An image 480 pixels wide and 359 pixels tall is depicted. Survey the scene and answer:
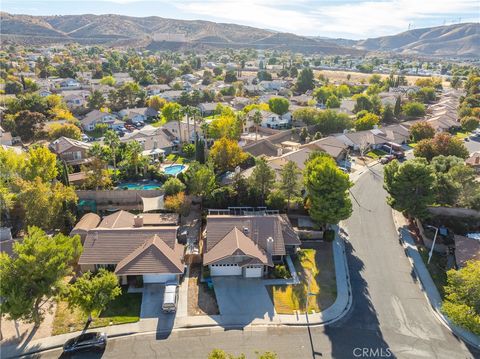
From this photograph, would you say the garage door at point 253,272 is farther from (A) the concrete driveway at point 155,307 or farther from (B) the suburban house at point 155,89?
(B) the suburban house at point 155,89

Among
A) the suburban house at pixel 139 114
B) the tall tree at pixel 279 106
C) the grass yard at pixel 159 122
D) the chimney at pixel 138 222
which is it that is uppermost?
the tall tree at pixel 279 106

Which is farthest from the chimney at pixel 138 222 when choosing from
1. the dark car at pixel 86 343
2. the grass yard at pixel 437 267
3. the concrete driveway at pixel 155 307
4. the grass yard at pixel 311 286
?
the grass yard at pixel 437 267

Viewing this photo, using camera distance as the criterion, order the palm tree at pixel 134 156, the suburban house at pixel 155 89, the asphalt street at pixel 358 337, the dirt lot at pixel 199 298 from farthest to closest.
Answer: the suburban house at pixel 155 89
the palm tree at pixel 134 156
the dirt lot at pixel 199 298
the asphalt street at pixel 358 337

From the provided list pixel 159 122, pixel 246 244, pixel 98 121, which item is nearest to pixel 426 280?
pixel 246 244

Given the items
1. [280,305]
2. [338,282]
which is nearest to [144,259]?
[280,305]

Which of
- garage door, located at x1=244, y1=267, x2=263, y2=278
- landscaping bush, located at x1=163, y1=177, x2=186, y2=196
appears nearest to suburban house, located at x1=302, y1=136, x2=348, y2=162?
landscaping bush, located at x1=163, y1=177, x2=186, y2=196

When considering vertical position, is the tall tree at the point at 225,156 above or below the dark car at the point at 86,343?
above

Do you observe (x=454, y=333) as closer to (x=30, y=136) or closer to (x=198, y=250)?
(x=198, y=250)
